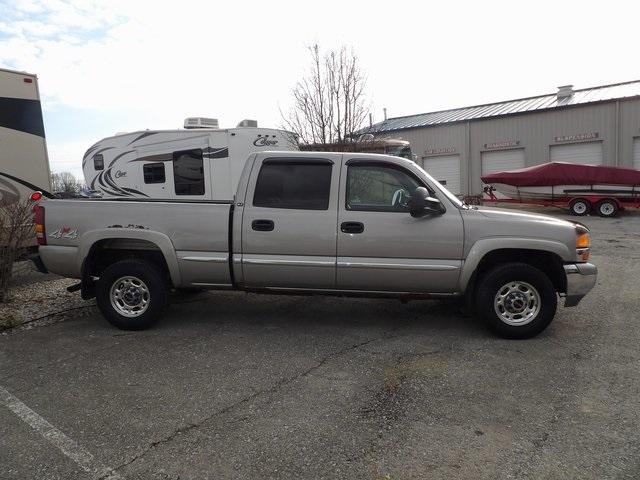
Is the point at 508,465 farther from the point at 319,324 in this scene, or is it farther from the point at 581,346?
the point at 319,324

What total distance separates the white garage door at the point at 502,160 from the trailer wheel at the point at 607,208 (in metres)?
8.06

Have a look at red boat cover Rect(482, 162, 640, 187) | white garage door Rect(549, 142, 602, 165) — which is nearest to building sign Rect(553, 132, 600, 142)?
white garage door Rect(549, 142, 602, 165)

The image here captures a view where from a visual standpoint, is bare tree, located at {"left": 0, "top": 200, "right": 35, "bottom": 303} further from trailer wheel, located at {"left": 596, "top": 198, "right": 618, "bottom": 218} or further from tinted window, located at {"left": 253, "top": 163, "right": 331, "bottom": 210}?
trailer wheel, located at {"left": 596, "top": 198, "right": 618, "bottom": 218}

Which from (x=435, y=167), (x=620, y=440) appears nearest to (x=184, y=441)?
(x=620, y=440)

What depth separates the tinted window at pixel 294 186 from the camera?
5320 mm

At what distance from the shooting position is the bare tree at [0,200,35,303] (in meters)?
6.70

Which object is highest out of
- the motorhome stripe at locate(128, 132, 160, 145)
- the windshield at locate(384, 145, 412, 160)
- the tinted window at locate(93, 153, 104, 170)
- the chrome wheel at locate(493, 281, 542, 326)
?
the motorhome stripe at locate(128, 132, 160, 145)

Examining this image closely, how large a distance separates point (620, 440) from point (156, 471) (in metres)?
2.92

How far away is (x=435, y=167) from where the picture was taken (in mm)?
29641

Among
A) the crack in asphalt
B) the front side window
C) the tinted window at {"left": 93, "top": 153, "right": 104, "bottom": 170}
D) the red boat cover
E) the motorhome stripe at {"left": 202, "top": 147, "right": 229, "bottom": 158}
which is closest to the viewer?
the crack in asphalt

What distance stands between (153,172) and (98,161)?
1.54 m

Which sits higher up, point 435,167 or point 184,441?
point 435,167

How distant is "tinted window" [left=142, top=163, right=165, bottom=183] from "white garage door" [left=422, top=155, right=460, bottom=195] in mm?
20050

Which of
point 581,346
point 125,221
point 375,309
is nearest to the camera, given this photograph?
point 581,346
